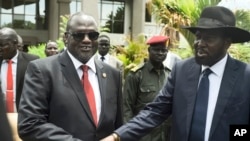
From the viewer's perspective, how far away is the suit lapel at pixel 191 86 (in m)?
4.29

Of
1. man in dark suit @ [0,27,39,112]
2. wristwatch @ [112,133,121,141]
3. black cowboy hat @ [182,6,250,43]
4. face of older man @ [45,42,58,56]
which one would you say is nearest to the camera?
black cowboy hat @ [182,6,250,43]

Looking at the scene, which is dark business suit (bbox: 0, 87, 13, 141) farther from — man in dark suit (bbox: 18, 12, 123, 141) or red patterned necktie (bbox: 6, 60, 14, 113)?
red patterned necktie (bbox: 6, 60, 14, 113)

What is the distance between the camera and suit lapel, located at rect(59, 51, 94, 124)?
4.34 metres

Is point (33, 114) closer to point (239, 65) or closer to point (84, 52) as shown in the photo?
point (84, 52)

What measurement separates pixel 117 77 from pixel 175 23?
9452 mm

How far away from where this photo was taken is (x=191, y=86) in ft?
14.3

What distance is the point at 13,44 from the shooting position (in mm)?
7301

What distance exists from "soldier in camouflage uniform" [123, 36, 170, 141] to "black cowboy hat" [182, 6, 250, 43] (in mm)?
2903

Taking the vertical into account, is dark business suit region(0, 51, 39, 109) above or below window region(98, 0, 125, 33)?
below

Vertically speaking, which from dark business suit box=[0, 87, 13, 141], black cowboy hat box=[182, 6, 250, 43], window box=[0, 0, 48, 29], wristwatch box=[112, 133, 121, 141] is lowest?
wristwatch box=[112, 133, 121, 141]

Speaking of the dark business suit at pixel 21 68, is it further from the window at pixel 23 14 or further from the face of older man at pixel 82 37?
the window at pixel 23 14

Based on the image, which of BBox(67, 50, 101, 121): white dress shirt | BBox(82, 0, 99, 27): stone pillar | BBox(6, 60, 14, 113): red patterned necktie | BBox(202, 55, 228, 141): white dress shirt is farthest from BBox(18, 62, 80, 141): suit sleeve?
BBox(82, 0, 99, 27): stone pillar

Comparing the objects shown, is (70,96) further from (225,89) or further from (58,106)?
(225,89)

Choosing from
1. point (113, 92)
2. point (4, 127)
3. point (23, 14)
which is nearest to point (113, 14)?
point (23, 14)
